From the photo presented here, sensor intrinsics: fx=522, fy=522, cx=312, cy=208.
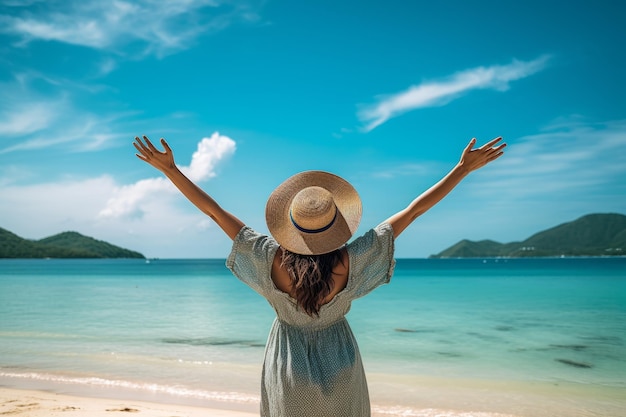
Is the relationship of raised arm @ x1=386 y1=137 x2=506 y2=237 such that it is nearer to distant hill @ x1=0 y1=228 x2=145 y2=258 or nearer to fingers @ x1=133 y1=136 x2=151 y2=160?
fingers @ x1=133 y1=136 x2=151 y2=160

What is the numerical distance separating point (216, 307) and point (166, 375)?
40.7 feet

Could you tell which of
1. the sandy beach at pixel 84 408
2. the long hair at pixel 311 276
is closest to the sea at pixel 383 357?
the sandy beach at pixel 84 408

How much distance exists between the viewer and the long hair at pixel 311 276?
206cm

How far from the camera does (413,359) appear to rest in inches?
382

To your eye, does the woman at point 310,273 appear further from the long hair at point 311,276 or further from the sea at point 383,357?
the sea at point 383,357

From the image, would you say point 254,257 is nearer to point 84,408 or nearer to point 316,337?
point 316,337

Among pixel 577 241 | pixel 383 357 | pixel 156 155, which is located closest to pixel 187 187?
pixel 156 155

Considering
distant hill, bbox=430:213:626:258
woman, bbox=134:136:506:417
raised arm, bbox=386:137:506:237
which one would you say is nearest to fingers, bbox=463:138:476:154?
raised arm, bbox=386:137:506:237

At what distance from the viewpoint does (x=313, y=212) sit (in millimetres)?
2088

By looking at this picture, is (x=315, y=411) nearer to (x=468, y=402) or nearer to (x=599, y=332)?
(x=468, y=402)

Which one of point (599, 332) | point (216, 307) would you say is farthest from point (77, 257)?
point (599, 332)

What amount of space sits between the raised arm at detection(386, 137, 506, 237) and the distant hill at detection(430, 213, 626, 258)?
178 metres

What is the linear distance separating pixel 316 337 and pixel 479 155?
111 centimetres

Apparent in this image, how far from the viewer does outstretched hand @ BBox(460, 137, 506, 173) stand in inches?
93.9
